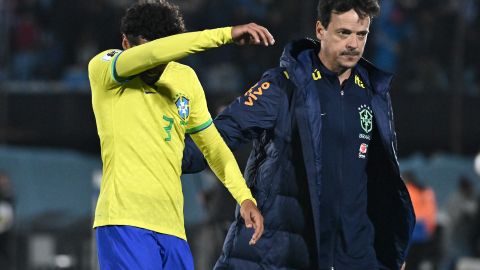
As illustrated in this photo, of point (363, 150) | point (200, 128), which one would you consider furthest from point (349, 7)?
point (200, 128)

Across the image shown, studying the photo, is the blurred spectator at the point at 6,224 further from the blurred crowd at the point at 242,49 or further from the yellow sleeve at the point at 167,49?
the yellow sleeve at the point at 167,49

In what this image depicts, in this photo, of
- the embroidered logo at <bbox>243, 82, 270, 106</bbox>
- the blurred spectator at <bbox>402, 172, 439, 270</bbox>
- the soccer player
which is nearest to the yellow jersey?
the soccer player

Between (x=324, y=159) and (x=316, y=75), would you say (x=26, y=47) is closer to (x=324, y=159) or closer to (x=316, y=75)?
(x=316, y=75)

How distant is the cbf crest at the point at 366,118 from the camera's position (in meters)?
4.93

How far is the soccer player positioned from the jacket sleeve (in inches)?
4.8

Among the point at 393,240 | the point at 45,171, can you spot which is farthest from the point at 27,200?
the point at 393,240

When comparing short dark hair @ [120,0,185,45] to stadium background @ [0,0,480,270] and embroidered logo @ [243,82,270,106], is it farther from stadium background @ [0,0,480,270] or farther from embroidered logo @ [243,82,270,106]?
stadium background @ [0,0,480,270]

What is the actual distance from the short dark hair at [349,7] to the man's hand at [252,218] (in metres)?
0.87

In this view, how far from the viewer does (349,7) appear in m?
4.89

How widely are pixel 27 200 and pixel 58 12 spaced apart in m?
2.29

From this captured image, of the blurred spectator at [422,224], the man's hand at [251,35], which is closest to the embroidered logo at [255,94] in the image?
the man's hand at [251,35]

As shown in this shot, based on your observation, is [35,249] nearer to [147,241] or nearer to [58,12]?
[58,12]

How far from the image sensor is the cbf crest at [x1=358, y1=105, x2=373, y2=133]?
4.93 metres

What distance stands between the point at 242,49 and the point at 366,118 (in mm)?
7667
